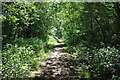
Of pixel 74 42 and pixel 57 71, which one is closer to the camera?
pixel 57 71

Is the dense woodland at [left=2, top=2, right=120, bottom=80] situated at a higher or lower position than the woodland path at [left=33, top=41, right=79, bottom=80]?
higher

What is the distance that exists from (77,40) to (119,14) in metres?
4.91

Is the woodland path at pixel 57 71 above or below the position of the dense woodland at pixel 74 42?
below

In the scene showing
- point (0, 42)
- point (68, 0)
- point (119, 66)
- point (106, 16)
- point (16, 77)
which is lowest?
point (16, 77)

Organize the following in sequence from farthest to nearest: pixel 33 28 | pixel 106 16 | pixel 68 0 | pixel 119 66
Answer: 1. pixel 33 28
2. pixel 68 0
3. pixel 106 16
4. pixel 119 66

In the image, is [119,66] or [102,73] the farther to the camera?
[102,73]

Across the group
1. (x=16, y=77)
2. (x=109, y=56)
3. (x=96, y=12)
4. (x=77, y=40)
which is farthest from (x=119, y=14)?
(x=16, y=77)

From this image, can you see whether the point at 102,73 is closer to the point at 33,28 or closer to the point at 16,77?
the point at 16,77

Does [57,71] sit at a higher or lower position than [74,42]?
lower

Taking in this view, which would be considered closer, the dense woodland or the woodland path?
the dense woodland

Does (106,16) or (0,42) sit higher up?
(106,16)

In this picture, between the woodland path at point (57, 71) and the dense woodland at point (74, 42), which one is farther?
the woodland path at point (57, 71)

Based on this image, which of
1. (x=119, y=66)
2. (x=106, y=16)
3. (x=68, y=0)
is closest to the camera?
(x=119, y=66)

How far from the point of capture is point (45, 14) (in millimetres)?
9867
